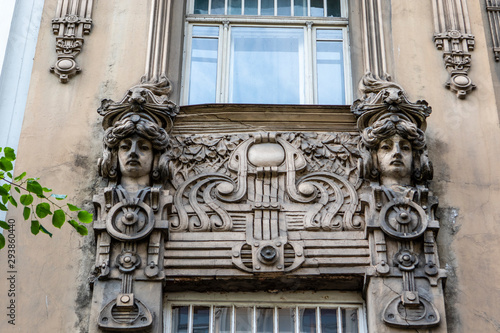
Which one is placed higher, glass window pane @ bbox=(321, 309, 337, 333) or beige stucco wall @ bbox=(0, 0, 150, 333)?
beige stucco wall @ bbox=(0, 0, 150, 333)

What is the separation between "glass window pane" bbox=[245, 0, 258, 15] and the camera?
12320 mm

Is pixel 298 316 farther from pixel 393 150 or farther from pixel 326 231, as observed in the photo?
pixel 393 150

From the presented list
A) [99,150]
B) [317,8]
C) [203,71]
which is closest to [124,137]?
[99,150]

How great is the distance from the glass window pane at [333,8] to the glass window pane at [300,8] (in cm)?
30

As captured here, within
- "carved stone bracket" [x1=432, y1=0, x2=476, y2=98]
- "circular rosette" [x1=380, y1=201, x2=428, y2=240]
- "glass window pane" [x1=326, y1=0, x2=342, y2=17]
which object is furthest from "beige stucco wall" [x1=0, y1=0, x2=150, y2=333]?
"carved stone bracket" [x1=432, y1=0, x2=476, y2=98]

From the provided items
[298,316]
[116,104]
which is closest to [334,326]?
[298,316]

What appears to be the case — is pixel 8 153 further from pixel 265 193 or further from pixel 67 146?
pixel 265 193

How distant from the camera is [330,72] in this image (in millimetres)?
11742

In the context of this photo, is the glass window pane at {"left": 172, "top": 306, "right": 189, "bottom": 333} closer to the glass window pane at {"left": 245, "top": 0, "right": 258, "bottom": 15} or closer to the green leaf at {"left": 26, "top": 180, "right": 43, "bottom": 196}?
the green leaf at {"left": 26, "top": 180, "right": 43, "bottom": 196}

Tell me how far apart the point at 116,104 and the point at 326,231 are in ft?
8.97

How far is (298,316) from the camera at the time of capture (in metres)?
9.55

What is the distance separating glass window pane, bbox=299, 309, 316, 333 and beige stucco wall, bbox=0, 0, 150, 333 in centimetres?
215

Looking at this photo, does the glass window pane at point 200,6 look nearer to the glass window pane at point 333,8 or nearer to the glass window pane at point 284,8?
the glass window pane at point 284,8

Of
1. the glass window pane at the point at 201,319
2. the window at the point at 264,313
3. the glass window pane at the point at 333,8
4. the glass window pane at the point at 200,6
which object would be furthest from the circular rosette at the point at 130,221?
the glass window pane at the point at 333,8
